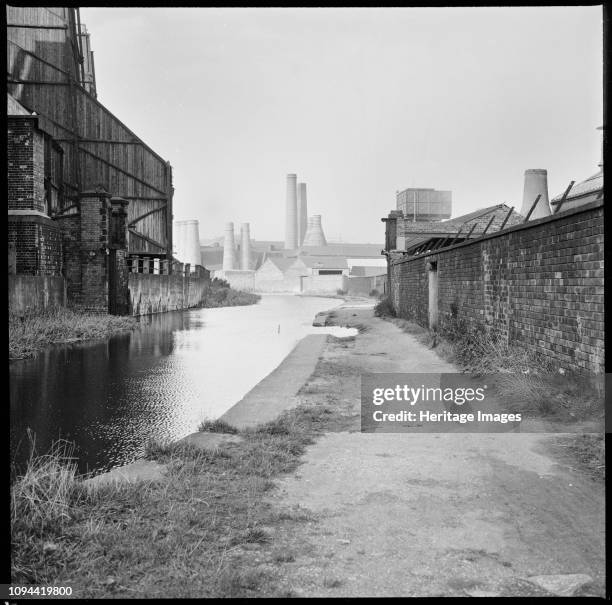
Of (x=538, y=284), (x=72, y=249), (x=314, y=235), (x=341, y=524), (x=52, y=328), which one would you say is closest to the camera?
(x=341, y=524)

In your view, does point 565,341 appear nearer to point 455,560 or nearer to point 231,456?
point 231,456

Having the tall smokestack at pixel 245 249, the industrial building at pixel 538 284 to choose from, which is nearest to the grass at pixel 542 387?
the industrial building at pixel 538 284

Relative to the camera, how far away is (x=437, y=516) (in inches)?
116

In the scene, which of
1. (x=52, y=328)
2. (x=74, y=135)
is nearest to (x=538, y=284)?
(x=52, y=328)

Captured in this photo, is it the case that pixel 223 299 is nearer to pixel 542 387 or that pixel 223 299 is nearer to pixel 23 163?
pixel 23 163

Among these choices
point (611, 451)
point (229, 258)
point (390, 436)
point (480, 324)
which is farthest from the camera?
point (229, 258)

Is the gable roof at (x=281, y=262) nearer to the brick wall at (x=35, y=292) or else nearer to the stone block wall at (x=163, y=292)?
the stone block wall at (x=163, y=292)

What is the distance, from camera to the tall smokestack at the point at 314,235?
251ft

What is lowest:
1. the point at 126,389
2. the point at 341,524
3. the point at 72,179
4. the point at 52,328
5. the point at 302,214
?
the point at 126,389

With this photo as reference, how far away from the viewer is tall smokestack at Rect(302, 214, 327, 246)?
76.5 meters

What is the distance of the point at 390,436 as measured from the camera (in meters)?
4.70

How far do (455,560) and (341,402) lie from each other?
3777 mm

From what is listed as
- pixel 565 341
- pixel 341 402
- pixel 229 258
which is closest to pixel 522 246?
pixel 565 341

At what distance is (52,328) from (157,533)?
9.78 metres
